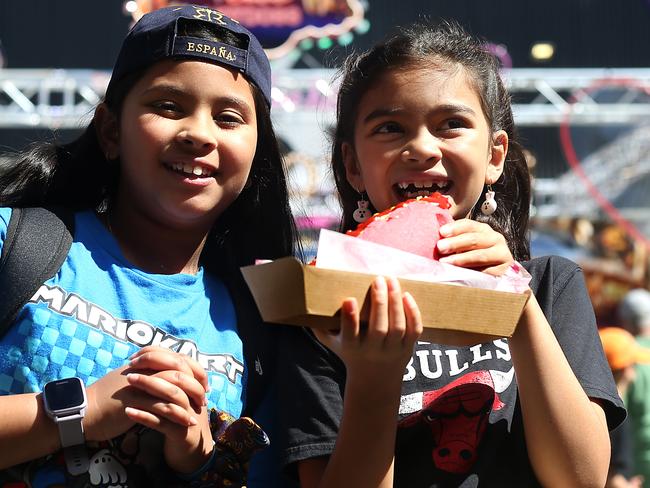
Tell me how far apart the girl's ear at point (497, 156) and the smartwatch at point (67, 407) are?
100 cm

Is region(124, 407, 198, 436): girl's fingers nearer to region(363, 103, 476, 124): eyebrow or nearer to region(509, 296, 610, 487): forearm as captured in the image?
region(509, 296, 610, 487): forearm

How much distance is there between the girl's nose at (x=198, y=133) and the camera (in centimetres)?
177

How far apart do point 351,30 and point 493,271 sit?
789 cm

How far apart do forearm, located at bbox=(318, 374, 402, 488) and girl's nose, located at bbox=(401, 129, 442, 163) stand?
49 cm

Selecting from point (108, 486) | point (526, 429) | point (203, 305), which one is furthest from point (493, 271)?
point (108, 486)

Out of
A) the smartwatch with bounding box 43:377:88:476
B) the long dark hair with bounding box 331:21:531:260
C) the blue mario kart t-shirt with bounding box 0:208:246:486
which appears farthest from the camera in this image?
the long dark hair with bounding box 331:21:531:260

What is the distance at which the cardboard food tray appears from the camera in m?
1.39

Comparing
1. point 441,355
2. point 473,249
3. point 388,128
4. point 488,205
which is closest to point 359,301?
point 473,249

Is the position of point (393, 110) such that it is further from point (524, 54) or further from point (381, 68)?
point (524, 54)

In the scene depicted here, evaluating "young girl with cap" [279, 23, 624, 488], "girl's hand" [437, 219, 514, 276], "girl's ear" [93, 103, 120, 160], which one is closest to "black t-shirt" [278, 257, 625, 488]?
"young girl with cap" [279, 23, 624, 488]

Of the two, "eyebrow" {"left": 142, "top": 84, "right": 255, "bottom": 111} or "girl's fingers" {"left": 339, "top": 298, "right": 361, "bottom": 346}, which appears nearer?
"girl's fingers" {"left": 339, "top": 298, "right": 361, "bottom": 346}

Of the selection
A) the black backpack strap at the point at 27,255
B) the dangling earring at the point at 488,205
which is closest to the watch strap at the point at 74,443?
the black backpack strap at the point at 27,255

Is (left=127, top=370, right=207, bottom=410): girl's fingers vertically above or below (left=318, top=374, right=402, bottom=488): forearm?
above

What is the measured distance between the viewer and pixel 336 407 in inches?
71.4
